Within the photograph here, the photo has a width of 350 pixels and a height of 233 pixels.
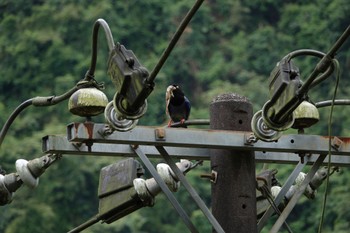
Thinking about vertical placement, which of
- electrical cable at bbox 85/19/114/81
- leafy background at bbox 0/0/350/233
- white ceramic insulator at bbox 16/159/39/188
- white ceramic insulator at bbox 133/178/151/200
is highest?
electrical cable at bbox 85/19/114/81

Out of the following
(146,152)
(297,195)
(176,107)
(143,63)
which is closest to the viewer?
(297,195)

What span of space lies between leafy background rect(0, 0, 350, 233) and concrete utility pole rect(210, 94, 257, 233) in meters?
24.0

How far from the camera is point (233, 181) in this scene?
909 centimetres

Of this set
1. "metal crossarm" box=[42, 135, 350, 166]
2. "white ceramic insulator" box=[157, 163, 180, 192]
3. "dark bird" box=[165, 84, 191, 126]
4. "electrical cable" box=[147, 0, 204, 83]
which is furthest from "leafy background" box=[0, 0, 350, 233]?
"electrical cable" box=[147, 0, 204, 83]

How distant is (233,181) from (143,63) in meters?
34.4

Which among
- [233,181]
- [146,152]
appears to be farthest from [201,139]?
[146,152]

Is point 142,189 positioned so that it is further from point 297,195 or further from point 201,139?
point 297,195

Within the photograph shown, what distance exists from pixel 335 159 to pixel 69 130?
1.83 m

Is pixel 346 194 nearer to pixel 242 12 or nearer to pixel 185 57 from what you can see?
pixel 185 57

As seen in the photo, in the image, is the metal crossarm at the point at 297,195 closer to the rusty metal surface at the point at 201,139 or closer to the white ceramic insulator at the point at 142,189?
the rusty metal surface at the point at 201,139

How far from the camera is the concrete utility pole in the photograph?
9.02 meters

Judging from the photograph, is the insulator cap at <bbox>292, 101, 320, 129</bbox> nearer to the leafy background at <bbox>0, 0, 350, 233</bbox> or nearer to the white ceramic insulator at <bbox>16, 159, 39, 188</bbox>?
the white ceramic insulator at <bbox>16, 159, 39, 188</bbox>

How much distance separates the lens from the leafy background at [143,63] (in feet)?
119

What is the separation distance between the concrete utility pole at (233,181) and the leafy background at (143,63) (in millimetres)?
24014
